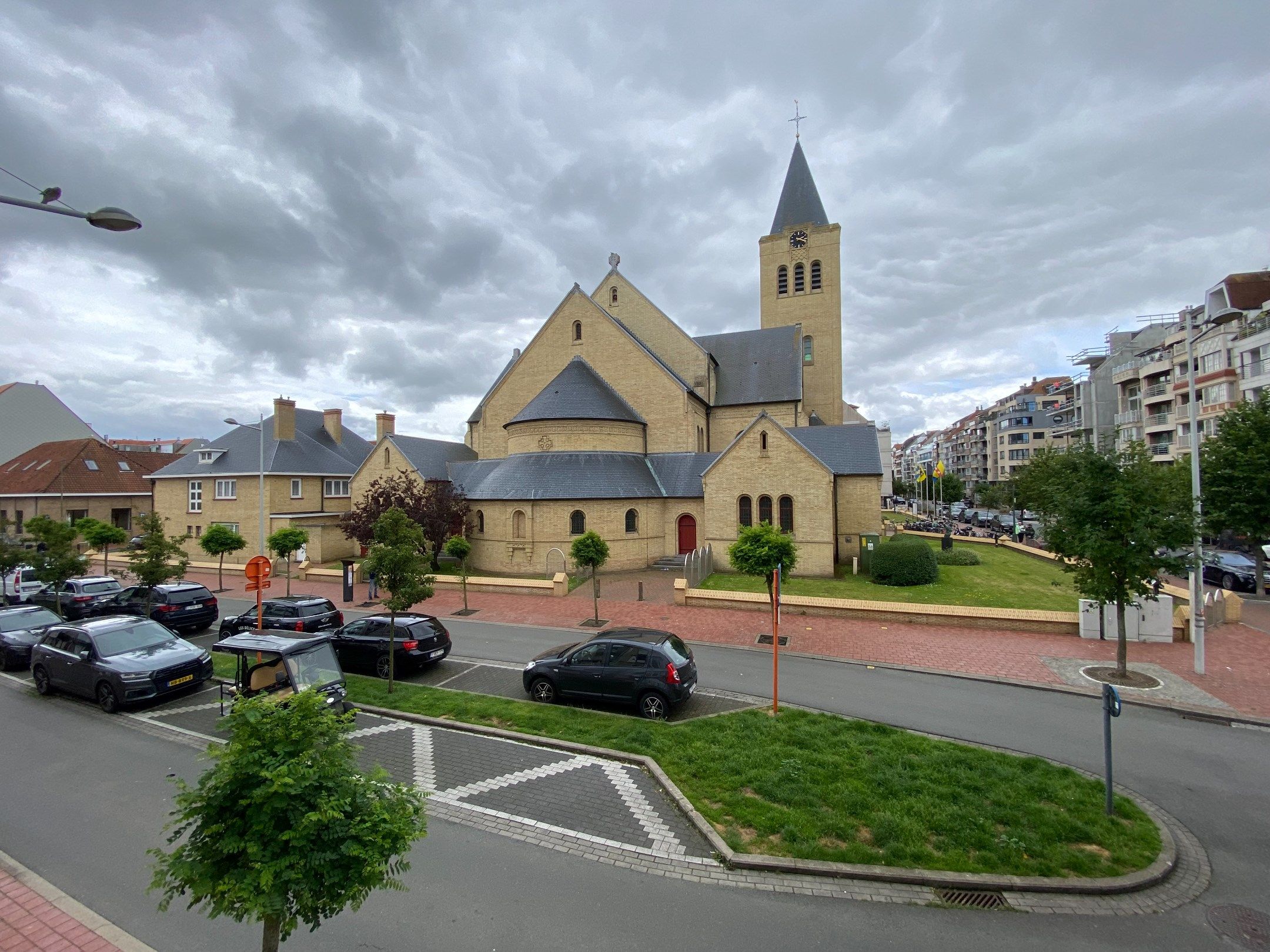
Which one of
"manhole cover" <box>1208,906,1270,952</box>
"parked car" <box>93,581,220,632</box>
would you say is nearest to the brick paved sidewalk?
"parked car" <box>93,581,220,632</box>

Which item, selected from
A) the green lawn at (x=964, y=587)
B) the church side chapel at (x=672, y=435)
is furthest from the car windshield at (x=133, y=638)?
the green lawn at (x=964, y=587)

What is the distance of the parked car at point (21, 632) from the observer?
562 inches

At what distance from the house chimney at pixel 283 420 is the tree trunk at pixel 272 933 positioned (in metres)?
38.5

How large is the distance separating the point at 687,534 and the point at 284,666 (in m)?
22.7

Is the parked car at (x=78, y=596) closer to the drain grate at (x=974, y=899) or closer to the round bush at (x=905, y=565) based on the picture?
the drain grate at (x=974, y=899)

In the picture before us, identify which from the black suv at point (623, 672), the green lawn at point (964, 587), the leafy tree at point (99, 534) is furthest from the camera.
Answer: the leafy tree at point (99, 534)

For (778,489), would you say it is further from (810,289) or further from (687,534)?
(810,289)

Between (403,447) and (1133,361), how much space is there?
56.7 metres

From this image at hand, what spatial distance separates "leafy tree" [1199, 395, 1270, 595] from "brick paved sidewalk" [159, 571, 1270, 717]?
830 centimetres

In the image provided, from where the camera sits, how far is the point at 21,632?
1489cm

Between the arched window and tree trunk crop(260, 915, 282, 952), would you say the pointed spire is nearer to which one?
the arched window

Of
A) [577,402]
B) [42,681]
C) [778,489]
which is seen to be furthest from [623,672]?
[577,402]

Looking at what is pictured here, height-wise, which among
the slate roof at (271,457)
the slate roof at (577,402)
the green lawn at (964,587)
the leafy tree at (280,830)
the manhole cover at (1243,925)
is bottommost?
the manhole cover at (1243,925)

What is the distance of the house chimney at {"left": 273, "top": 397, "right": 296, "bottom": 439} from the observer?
1438 inches
